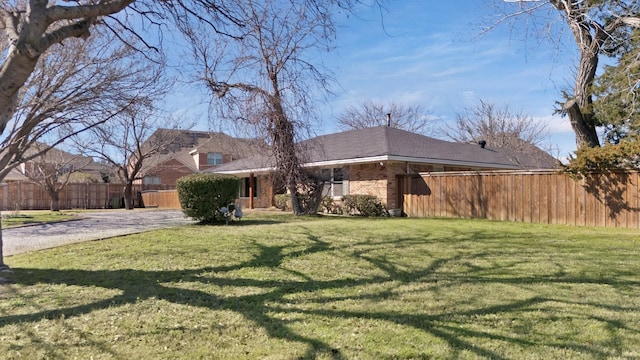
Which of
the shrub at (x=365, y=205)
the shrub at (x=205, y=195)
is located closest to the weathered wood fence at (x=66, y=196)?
the shrub at (x=205, y=195)

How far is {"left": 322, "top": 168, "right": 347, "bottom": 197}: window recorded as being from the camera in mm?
19516

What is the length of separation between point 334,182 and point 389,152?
3578 millimetres

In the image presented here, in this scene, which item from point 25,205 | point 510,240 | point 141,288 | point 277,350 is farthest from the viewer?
point 25,205

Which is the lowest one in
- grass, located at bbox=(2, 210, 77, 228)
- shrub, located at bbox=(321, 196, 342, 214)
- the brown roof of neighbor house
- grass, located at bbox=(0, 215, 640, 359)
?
grass, located at bbox=(0, 215, 640, 359)

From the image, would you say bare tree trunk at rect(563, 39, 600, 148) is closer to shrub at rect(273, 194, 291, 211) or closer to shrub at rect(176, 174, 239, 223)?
shrub at rect(176, 174, 239, 223)

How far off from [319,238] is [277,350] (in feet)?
20.2

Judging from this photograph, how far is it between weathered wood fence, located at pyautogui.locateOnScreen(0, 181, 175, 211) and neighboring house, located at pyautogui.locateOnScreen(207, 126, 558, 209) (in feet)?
48.3

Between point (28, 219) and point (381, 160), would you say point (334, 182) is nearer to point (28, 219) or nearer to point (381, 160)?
point (381, 160)

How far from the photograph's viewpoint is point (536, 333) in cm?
390

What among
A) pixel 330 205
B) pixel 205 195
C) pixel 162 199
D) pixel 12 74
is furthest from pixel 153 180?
pixel 12 74

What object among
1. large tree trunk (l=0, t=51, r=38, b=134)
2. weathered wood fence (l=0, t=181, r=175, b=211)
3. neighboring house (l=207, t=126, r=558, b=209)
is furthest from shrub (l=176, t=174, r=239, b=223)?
weathered wood fence (l=0, t=181, r=175, b=211)

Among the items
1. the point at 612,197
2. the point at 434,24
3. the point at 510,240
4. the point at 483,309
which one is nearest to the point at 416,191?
the point at 612,197

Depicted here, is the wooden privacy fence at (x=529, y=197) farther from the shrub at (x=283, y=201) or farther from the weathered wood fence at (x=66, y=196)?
the weathered wood fence at (x=66, y=196)

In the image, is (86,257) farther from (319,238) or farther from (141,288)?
(319,238)
